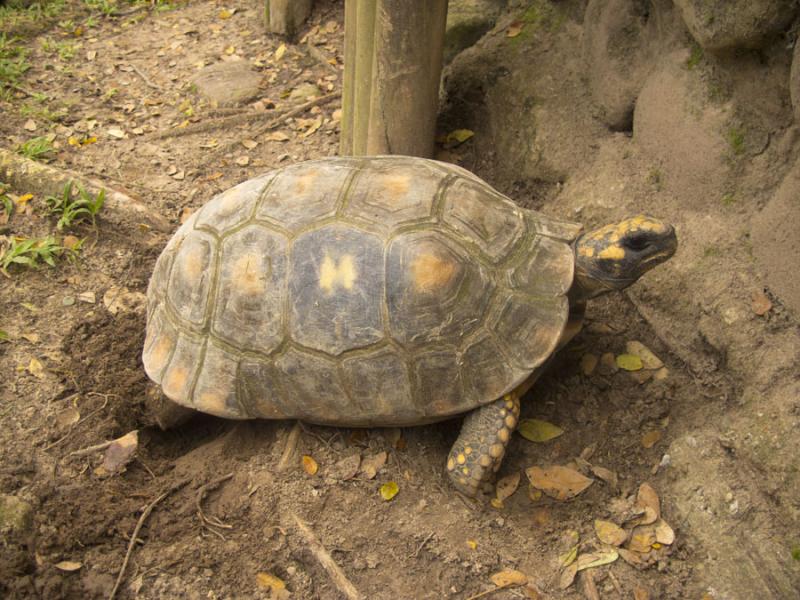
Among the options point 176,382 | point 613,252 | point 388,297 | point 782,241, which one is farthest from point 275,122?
point 782,241

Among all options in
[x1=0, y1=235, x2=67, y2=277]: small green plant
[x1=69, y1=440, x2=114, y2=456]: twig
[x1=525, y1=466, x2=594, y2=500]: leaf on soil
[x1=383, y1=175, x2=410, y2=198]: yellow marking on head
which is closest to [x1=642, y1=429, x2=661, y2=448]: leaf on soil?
[x1=525, y1=466, x2=594, y2=500]: leaf on soil

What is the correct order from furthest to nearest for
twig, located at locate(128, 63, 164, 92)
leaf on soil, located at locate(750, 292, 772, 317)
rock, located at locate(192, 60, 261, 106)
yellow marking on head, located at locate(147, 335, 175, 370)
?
twig, located at locate(128, 63, 164, 92)
rock, located at locate(192, 60, 261, 106)
yellow marking on head, located at locate(147, 335, 175, 370)
leaf on soil, located at locate(750, 292, 772, 317)

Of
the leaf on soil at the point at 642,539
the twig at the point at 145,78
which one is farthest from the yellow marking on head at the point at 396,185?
the twig at the point at 145,78

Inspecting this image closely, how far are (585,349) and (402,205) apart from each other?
1.38 metres

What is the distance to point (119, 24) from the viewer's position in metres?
7.05

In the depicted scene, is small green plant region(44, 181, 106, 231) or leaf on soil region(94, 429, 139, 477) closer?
leaf on soil region(94, 429, 139, 477)

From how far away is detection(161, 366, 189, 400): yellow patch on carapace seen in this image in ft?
11.5

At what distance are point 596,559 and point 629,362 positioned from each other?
1115 millimetres

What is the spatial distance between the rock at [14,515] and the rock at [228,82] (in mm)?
3681

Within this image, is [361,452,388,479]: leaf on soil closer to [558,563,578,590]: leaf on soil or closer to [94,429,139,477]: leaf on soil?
[558,563,578,590]: leaf on soil

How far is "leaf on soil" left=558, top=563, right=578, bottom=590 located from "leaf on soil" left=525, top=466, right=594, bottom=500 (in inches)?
14.5

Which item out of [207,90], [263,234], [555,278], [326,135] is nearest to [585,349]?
[555,278]

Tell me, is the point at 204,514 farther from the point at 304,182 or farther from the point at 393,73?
the point at 393,73

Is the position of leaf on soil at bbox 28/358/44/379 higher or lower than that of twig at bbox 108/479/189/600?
higher
